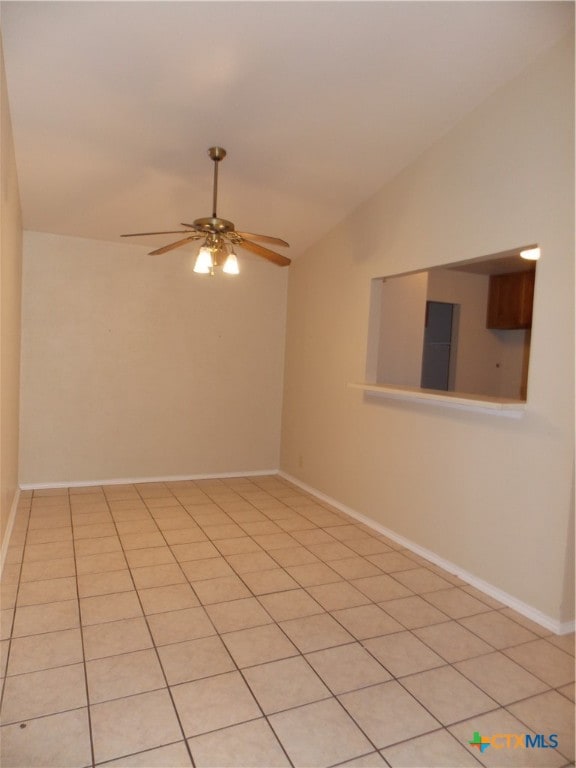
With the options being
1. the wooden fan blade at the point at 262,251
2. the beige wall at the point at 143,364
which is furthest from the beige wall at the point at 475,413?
the beige wall at the point at 143,364

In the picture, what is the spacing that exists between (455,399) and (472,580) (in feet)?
3.58

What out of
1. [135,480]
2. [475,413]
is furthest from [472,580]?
[135,480]

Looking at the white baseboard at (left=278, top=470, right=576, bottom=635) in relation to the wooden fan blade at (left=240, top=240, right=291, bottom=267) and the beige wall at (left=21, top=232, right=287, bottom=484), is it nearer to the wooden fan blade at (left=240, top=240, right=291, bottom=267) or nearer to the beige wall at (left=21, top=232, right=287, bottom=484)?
the beige wall at (left=21, top=232, right=287, bottom=484)

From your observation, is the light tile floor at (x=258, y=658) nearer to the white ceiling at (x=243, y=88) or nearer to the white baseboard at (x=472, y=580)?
the white baseboard at (x=472, y=580)

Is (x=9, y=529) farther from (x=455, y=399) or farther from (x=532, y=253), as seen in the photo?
(x=532, y=253)

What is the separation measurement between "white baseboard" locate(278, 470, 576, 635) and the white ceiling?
8.55 feet

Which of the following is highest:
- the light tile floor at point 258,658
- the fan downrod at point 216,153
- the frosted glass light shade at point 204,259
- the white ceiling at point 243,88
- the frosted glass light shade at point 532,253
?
the white ceiling at point 243,88

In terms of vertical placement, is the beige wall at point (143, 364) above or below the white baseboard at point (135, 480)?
above

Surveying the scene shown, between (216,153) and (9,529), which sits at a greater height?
(216,153)

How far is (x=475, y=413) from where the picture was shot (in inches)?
116

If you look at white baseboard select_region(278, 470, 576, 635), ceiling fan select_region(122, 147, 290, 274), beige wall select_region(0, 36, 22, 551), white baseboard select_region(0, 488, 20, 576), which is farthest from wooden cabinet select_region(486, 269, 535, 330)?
white baseboard select_region(0, 488, 20, 576)

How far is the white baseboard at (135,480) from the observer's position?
4488 millimetres

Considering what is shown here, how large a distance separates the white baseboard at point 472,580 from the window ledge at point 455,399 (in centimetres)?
100

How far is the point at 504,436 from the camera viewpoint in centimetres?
274
